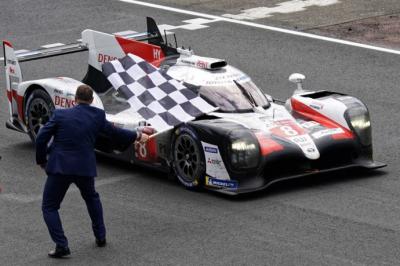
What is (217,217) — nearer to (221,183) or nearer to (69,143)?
(221,183)

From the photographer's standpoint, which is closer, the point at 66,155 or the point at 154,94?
the point at 66,155

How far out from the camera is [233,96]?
12922 millimetres

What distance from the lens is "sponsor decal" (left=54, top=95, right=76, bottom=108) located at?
1341 cm

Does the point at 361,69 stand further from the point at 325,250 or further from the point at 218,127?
the point at 325,250

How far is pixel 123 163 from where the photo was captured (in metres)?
13.5

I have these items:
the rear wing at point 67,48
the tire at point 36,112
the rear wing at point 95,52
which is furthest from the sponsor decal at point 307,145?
the tire at point 36,112

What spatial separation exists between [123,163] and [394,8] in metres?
9.42

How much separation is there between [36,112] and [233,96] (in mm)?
2517

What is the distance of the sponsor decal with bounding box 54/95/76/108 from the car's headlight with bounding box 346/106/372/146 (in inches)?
122

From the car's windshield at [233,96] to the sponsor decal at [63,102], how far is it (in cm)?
154

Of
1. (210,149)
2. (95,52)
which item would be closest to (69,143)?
(210,149)

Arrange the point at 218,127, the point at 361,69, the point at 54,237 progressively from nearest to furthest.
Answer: the point at 54,237, the point at 218,127, the point at 361,69

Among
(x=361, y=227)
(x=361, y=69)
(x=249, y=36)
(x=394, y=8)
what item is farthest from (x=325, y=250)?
(x=394, y=8)

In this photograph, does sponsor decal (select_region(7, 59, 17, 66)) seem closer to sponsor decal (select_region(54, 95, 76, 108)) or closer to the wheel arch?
the wheel arch
